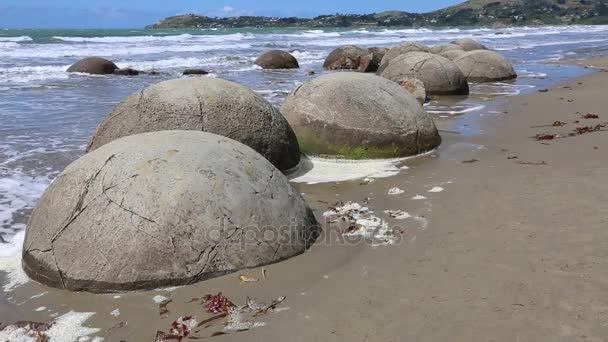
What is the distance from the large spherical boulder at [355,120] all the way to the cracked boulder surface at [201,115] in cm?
92

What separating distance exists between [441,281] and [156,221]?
173 cm

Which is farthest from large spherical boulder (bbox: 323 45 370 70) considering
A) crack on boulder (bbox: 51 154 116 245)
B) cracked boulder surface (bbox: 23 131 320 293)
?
crack on boulder (bbox: 51 154 116 245)

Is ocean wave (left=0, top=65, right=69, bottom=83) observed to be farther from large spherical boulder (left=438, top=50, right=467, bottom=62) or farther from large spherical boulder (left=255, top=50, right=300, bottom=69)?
large spherical boulder (left=438, top=50, right=467, bottom=62)

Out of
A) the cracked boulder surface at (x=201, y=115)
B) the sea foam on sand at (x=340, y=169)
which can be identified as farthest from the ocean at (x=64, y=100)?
the sea foam on sand at (x=340, y=169)

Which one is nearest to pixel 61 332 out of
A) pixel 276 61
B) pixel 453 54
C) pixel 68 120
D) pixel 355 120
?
pixel 355 120

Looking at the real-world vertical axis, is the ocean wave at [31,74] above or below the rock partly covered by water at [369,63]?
above

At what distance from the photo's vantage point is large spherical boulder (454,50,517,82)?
16.1 m

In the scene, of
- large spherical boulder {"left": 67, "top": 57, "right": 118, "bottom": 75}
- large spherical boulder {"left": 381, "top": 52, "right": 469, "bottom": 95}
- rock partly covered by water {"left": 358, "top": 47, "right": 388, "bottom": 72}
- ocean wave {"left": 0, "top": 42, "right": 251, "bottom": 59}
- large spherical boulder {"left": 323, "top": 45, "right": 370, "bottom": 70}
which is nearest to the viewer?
large spherical boulder {"left": 381, "top": 52, "right": 469, "bottom": 95}

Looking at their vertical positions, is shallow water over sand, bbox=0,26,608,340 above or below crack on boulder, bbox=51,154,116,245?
below

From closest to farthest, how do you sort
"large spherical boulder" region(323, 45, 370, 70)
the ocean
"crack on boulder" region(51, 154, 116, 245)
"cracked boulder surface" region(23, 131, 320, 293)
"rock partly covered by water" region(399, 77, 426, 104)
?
1. "cracked boulder surface" region(23, 131, 320, 293)
2. "crack on boulder" region(51, 154, 116, 245)
3. the ocean
4. "rock partly covered by water" region(399, 77, 426, 104)
5. "large spherical boulder" region(323, 45, 370, 70)

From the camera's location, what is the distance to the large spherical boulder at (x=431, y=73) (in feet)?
42.5

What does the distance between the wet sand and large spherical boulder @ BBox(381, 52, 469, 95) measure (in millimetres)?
7528

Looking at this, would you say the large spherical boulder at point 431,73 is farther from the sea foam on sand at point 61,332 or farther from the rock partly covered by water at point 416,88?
the sea foam on sand at point 61,332

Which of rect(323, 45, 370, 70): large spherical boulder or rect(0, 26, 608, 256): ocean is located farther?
rect(323, 45, 370, 70): large spherical boulder
